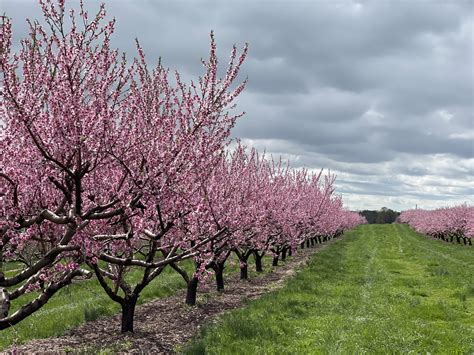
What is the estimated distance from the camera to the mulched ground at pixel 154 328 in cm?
975

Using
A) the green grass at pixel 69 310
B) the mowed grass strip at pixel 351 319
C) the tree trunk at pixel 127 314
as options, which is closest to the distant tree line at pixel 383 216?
the mowed grass strip at pixel 351 319

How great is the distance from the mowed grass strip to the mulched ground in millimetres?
940

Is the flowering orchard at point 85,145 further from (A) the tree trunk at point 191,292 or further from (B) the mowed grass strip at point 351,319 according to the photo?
(A) the tree trunk at point 191,292

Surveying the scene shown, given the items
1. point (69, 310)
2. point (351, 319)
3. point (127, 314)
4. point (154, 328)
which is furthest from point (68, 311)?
point (351, 319)

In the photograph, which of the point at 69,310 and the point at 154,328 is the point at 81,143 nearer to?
the point at 154,328

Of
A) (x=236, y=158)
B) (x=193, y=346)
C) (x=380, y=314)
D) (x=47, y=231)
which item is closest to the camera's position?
(x=47, y=231)

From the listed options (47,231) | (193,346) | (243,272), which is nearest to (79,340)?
(193,346)

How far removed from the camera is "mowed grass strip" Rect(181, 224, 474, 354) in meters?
9.55

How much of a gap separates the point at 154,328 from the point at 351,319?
17.6 ft

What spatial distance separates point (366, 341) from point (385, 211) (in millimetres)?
169647

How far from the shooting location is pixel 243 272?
20.8 metres

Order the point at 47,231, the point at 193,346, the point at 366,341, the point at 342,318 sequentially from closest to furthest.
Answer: the point at 47,231, the point at 193,346, the point at 366,341, the point at 342,318

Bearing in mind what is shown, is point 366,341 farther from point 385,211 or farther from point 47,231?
point 385,211

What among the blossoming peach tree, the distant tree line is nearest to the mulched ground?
the blossoming peach tree
